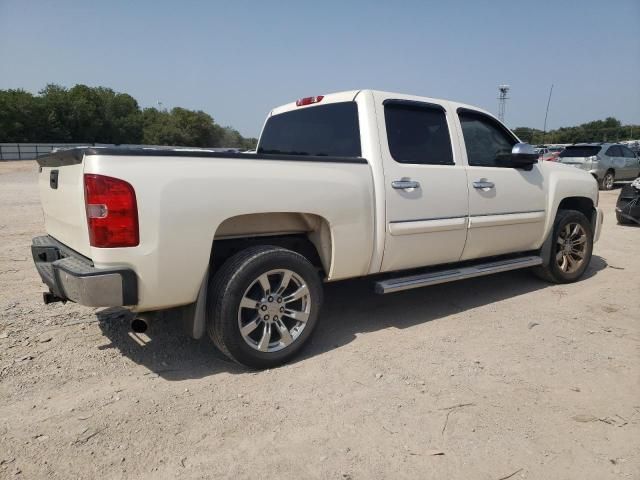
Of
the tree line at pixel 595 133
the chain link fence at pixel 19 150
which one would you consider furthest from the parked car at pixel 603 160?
the tree line at pixel 595 133

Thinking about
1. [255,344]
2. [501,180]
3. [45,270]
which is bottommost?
[255,344]

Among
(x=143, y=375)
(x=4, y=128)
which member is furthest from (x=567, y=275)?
(x=4, y=128)

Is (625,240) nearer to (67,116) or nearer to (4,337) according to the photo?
(4,337)

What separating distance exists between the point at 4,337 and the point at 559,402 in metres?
3.92

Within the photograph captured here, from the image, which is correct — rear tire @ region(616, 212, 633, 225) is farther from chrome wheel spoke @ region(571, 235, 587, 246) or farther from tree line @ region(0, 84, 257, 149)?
tree line @ region(0, 84, 257, 149)

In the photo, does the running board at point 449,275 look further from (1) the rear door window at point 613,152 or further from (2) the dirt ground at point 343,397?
(1) the rear door window at point 613,152

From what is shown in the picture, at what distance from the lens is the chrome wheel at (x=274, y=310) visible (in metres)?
3.15

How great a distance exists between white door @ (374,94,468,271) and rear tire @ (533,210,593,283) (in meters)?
1.60

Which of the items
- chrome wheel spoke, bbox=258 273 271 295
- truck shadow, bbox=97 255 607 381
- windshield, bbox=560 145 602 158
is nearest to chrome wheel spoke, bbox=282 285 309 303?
chrome wheel spoke, bbox=258 273 271 295

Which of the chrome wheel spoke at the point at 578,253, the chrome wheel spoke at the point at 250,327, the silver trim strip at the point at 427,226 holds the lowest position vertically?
the chrome wheel spoke at the point at 250,327

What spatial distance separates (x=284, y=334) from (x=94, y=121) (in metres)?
58.2

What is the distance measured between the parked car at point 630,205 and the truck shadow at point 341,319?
15.2 feet

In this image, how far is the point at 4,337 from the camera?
11.6ft

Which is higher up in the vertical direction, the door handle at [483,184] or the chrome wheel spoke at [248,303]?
the door handle at [483,184]
